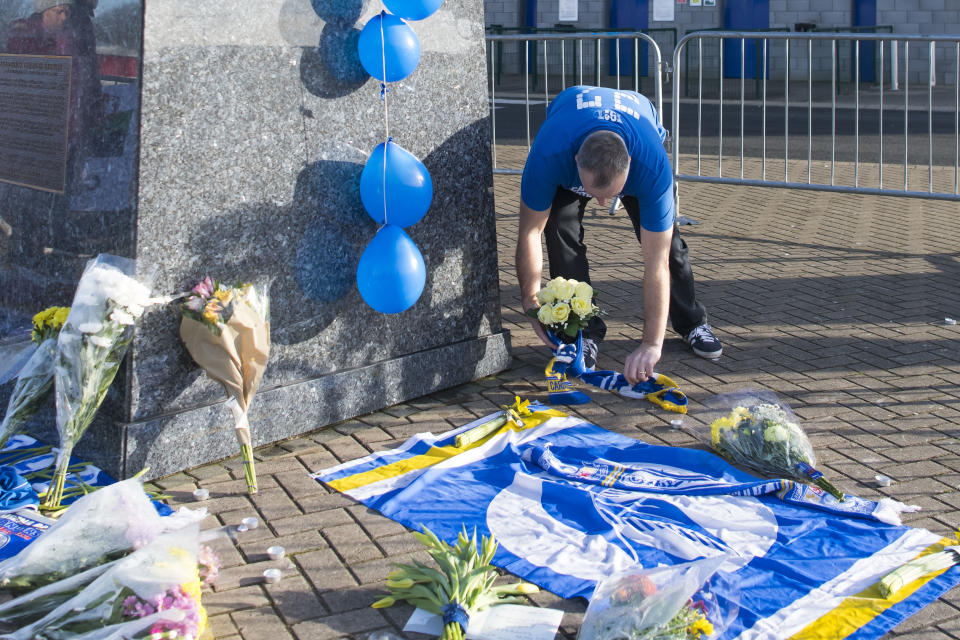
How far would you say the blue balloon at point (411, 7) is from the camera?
14.1ft

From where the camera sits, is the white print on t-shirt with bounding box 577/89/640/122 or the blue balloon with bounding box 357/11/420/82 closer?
the blue balloon with bounding box 357/11/420/82

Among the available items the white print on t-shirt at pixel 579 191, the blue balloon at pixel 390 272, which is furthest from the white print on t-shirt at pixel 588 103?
the blue balloon at pixel 390 272

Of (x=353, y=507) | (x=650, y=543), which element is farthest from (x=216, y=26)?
(x=650, y=543)

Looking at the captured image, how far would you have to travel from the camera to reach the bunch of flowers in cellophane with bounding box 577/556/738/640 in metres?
2.93

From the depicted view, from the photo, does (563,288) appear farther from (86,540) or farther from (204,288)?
(86,540)

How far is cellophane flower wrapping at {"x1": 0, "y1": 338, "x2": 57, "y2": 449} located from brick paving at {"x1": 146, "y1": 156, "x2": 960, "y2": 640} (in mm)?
558

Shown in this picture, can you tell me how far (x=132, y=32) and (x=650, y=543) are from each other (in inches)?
101

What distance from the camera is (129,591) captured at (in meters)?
2.93

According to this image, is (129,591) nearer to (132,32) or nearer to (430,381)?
(132,32)

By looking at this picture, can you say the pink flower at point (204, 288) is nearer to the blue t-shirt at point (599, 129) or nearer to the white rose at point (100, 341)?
the white rose at point (100, 341)

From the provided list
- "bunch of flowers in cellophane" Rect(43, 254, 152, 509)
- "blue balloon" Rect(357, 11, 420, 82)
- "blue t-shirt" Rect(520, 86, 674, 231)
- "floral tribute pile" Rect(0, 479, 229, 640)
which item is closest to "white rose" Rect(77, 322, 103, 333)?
"bunch of flowers in cellophane" Rect(43, 254, 152, 509)

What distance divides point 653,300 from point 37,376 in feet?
8.74

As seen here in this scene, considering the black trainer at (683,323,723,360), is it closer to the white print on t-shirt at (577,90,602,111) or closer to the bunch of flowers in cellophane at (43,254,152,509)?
the white print on t-shirt at (577,90,602,111)

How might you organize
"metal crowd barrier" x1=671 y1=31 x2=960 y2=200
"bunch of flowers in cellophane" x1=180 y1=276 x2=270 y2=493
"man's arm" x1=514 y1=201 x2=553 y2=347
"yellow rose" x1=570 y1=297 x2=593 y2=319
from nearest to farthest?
1. "bunch of flowers in cellophane" x1=180 y1=276 x2=270 y2=493
2. "yellow rose" x1=570 y1=297 x2=593 y2=319
3. "man's arm" x1=514 y1=201 x2=553 y2=347
4. "metal crowd barrier" x1=671 y1=31 x2=960 y2=200
